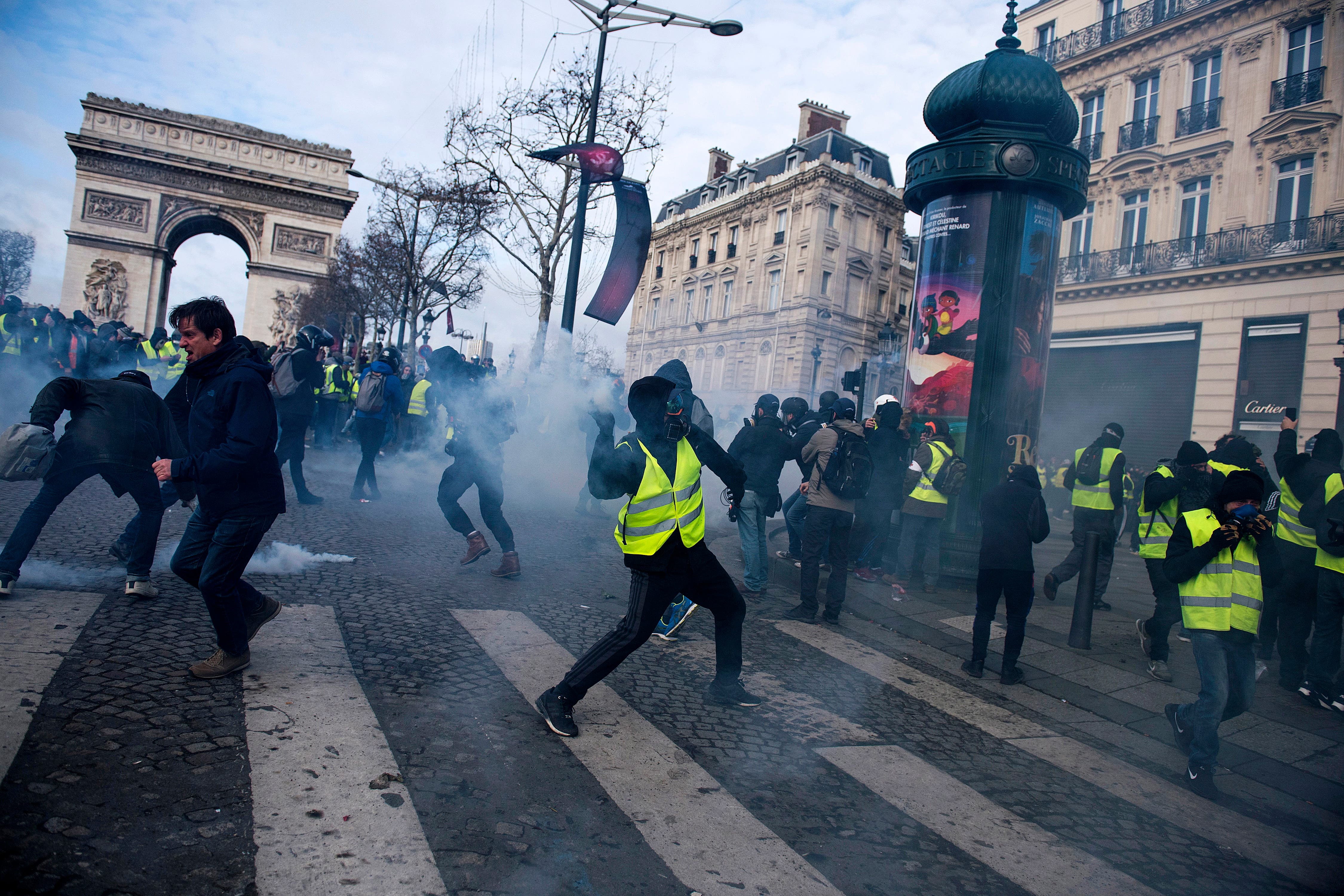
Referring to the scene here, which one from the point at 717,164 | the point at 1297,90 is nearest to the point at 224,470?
the point at 1297,90

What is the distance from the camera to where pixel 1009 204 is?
775cm

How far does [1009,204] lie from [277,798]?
7.87 m

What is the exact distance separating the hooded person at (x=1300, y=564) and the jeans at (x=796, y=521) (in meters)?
3.79

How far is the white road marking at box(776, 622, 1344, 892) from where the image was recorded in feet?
9.75

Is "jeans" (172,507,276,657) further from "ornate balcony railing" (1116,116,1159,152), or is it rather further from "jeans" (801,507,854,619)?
"ornate balcony railing" (1116,116,1159,152)

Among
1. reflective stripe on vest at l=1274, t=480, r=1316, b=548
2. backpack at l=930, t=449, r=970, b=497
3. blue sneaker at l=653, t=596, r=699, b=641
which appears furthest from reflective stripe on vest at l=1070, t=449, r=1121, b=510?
blue sneaker at l=653, t=596, r=699, b=641

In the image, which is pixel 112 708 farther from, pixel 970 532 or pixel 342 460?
pixel 342 460

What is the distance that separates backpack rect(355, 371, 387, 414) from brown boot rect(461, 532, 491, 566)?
3.40 m

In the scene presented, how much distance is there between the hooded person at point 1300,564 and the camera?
16.9 feet

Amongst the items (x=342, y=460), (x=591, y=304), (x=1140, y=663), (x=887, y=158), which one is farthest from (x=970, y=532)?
(x=887, y=158)

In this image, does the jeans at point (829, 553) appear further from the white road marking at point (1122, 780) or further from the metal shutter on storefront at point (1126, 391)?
the metal shutter on storefront at point (1126, 391)

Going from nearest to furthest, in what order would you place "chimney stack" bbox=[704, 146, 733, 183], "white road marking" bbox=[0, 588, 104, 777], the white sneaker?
"white road marking" bbox=[0, 588, 104, 777], the white sneaker, "chimney stack" bbox=[704, 146, 733, 183]

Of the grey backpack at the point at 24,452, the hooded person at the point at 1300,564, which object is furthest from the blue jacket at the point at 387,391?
the hooded person at the point at 1300,564

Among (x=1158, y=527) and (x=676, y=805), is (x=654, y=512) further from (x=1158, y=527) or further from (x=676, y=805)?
(x=1158, y=527)
